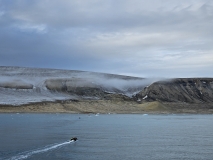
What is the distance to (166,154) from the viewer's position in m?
34.3

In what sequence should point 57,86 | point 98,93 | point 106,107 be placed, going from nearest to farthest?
point 106,107
point 98,93
point 57,86

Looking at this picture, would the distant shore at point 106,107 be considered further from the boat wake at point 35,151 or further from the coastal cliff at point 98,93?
the boat wake at point 35,151

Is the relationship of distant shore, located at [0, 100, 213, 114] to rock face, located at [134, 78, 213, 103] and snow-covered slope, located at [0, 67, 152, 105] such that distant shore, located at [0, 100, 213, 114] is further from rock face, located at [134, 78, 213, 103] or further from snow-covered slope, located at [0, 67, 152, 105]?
Result: rock face, located at [134, 78, 213, 103]

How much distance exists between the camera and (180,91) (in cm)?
17650

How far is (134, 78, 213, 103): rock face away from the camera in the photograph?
17012cm

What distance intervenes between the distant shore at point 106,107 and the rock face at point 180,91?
11.5 meters

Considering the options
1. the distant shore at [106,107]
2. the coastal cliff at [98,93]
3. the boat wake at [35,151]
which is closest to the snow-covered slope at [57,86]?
the coastal cliff at [98,93]

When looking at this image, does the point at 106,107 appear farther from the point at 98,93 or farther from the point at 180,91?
the point at 180,91

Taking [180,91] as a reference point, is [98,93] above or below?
below

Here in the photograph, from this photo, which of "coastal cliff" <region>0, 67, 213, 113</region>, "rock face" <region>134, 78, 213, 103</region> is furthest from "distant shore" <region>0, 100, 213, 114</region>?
"rock face" <region>134, 78, 213, 103</region>

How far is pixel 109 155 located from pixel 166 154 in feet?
17.0

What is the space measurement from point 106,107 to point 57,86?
1414 inches

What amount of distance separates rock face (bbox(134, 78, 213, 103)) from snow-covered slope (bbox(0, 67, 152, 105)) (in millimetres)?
10335

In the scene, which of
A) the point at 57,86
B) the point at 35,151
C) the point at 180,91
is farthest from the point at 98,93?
the point at 35,151
